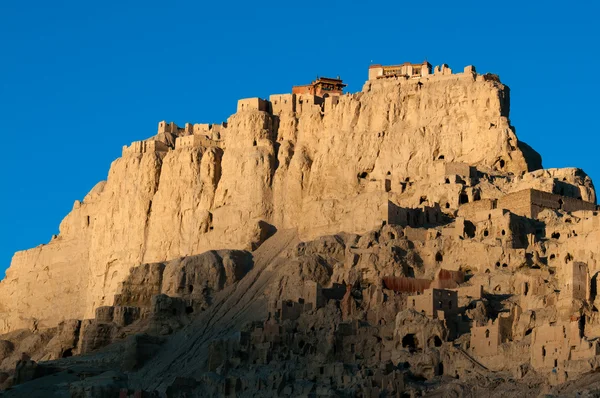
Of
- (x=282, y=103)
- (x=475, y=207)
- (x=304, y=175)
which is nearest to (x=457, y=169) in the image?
(x=475, y=207)

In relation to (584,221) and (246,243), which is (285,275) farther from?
(584,221)

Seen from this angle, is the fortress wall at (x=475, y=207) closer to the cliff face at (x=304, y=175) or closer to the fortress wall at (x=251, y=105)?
the cliff face at (x=304, y=175)

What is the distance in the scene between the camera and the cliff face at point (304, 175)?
10325cm

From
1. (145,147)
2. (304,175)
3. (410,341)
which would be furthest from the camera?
(145,147)

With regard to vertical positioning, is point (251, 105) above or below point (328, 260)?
above

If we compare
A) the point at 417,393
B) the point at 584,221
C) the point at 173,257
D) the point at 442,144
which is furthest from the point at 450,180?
the point at 417,393

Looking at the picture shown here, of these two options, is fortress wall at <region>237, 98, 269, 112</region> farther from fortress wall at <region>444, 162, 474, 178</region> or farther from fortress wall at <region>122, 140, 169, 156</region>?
fortress wall at <region>444, 162, 474, 178</region>

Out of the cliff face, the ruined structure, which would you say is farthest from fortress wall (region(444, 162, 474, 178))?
the cliff face

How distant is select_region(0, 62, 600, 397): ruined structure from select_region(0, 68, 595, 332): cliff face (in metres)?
0.15

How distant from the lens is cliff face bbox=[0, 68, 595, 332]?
4065 inches

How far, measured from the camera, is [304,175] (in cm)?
10931

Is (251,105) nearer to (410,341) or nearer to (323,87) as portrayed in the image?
(323,87)

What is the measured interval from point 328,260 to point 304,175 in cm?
1461

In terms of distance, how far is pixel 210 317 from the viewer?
318ft
